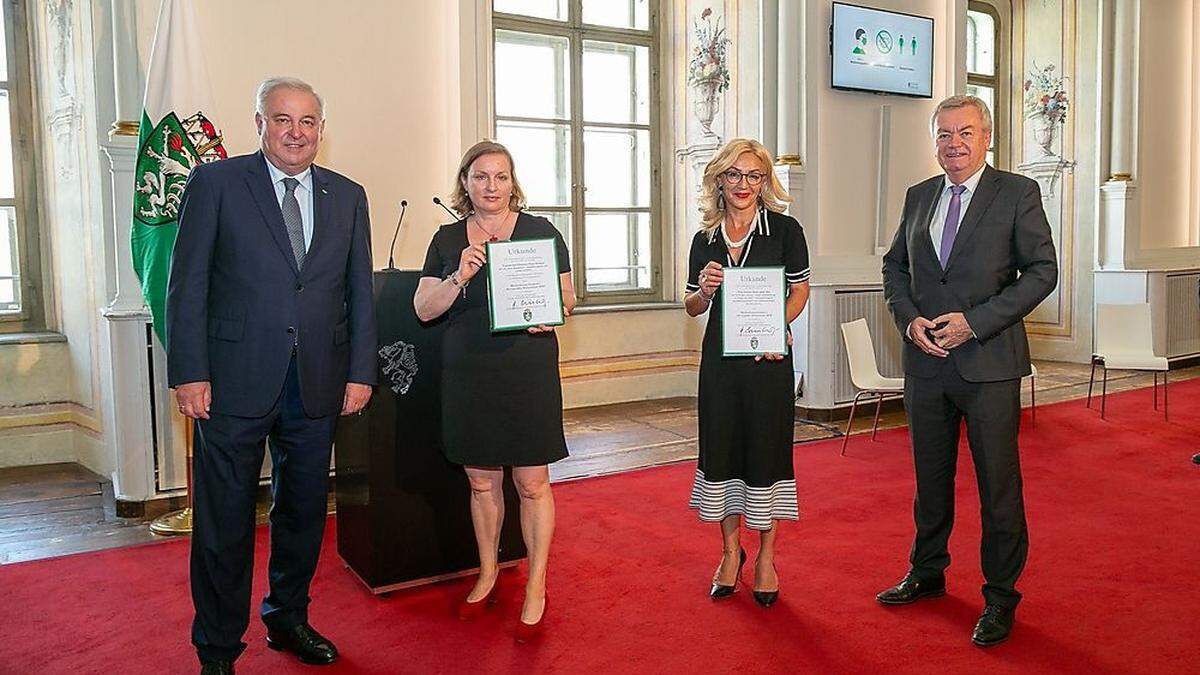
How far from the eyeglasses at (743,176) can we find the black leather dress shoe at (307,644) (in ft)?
6.23

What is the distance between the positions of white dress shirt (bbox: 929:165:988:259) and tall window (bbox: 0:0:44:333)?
17.3ft

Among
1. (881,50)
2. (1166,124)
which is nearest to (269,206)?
(881,50)

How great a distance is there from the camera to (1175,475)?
201 inches

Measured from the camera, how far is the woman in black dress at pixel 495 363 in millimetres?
2986

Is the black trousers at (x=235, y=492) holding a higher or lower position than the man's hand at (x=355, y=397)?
lower

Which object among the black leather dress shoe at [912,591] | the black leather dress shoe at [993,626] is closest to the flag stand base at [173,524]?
the black leather dress shoe at [912,591]

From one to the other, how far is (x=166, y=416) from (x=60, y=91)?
2.20 m

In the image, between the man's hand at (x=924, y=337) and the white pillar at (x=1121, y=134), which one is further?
the white pillar at (x=1121, y=134)

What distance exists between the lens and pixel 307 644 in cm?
290

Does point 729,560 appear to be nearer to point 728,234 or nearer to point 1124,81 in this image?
point 728,234

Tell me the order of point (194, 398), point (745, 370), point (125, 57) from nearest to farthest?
point (194, 398) → point (745, 370) → point (125, 57)

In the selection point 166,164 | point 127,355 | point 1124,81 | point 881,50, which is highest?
point 1124,81

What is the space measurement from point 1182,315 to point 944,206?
7.68 metres

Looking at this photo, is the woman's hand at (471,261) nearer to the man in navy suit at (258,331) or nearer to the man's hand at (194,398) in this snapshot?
the man in navy suit at (258,331)
